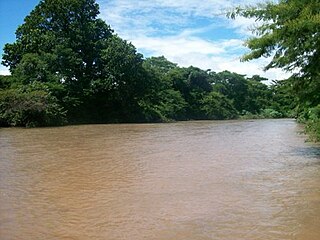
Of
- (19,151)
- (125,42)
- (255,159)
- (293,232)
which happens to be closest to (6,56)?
(125,42)

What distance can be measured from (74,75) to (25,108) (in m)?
8.78

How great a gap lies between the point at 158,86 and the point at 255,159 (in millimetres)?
29433

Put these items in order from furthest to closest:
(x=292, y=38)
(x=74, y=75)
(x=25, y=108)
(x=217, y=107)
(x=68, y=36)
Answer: (x=217, y=107) < (x=68, y=36) < (x=74, y=75) < (x=25, y=108) < (x=292, y=38)

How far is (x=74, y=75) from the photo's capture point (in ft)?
105

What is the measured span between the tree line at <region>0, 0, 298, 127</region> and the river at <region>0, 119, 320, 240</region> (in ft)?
51.4

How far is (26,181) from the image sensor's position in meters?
6.94

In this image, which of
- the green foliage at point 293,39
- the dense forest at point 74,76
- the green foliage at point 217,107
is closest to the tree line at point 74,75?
the dense forest at point 74,76

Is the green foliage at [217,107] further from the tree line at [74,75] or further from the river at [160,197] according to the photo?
the river at [160,197]

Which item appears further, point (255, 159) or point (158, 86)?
point (158, 86)

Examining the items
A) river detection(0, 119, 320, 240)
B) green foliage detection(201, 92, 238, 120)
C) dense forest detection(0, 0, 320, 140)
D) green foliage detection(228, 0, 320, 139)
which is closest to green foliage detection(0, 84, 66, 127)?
dense forest detection(0, 0, 320, 140)

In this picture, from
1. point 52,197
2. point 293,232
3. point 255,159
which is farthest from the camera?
point 255,159

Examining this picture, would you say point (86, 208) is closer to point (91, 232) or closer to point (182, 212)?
point (91, 232)

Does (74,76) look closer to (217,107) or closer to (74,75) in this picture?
(74,75)

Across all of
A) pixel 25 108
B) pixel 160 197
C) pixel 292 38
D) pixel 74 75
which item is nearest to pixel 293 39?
pixel 292 38
